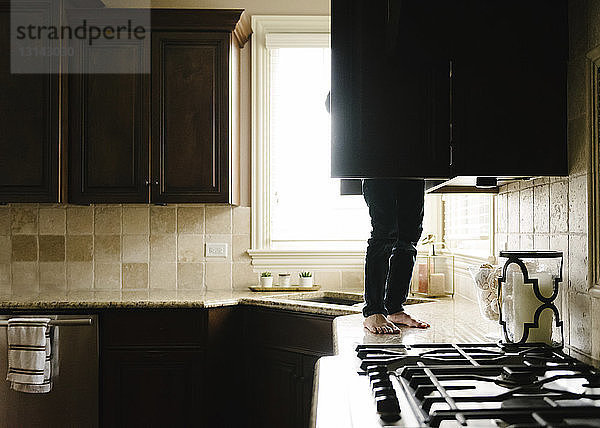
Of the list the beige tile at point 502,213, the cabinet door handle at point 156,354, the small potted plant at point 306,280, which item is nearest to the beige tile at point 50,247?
the cabinet door handle at point 156,354

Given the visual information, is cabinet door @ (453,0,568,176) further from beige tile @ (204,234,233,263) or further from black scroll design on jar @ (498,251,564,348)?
beige tile @ (204,234,233,263)

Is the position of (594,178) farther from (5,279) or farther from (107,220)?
(5,279)

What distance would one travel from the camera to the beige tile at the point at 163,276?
13.1ft

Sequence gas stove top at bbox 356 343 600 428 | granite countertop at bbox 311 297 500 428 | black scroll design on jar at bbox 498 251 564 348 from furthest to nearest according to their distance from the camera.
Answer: black scroll design on jar at bbox 498 251 564 348
granite countertop at bbox 311 297 500 428
gas stove top at bbox 356 343 600 428

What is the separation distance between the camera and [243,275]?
4.05 m

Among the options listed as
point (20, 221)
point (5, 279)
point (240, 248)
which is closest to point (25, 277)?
point (5, 279)

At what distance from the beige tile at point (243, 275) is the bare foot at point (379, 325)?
1856 mm

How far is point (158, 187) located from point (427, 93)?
2.11m

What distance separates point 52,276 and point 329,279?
1.57 m

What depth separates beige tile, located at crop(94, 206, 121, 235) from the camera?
158 inches

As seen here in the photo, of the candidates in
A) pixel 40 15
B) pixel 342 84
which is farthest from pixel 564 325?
pixel 40 15

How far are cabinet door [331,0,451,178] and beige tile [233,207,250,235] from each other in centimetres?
222

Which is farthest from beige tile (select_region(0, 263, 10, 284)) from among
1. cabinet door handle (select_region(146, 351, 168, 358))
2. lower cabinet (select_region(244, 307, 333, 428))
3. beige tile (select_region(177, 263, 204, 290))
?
lower cabinet (select_region(244, 307, 333, 428))

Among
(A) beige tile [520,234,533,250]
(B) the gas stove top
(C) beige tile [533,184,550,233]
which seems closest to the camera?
(B) the gas stove top
